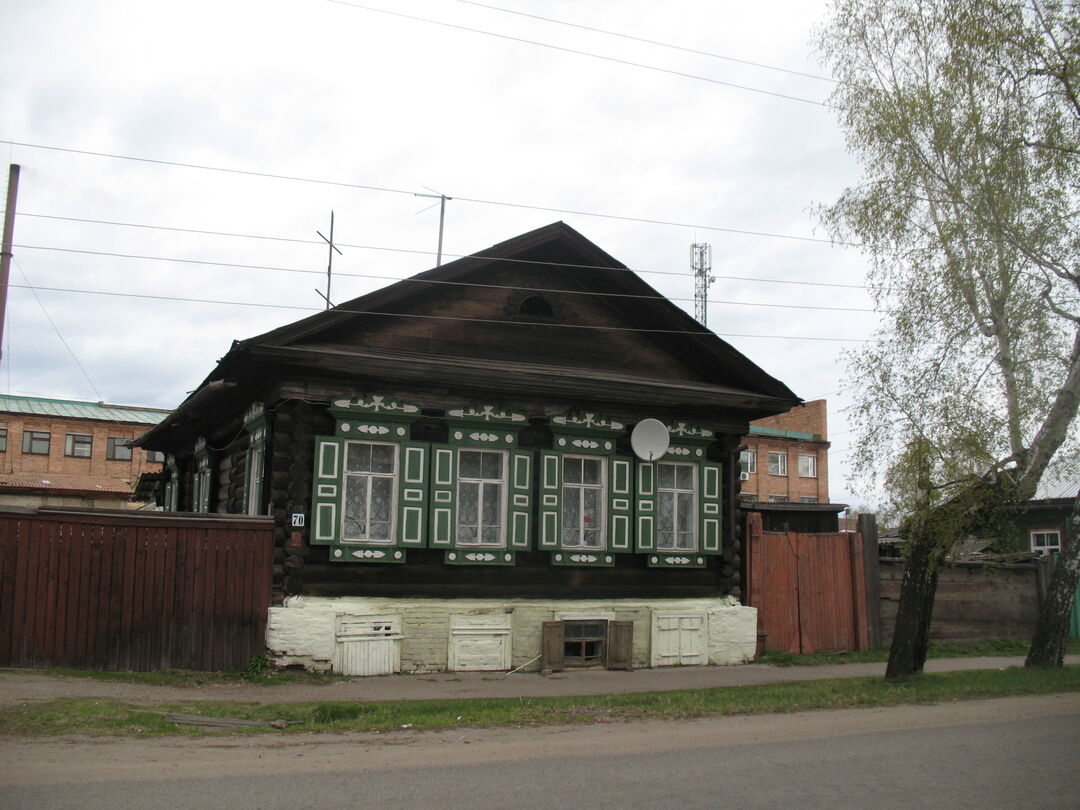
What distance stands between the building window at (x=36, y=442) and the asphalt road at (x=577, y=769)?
186ft

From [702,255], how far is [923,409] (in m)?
31.9

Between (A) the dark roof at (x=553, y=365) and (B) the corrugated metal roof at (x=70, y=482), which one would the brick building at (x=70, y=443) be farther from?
(A) the dark roof at (x=553, y=365)

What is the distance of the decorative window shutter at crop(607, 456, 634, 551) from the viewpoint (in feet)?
53.4

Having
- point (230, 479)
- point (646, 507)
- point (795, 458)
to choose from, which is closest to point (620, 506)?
point (646, 507)

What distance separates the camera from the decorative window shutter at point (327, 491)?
46.0 ft

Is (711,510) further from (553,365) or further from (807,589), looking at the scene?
(553,365)

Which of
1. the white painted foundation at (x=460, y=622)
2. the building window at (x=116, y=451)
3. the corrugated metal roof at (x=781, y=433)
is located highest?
the corrugated metal roof at (x=781, y=433)

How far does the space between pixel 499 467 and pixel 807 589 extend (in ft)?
21.1

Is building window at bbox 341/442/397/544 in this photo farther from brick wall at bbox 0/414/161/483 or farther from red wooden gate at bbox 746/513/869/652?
brick wall at bbox 0/414/161/483

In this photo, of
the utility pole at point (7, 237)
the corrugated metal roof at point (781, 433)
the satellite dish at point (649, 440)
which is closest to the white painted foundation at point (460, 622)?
the satellite dish at point (649, 440)

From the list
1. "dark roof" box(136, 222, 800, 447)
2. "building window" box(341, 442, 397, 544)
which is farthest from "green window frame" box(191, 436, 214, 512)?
"building window" box(341, 442, 397, 544)

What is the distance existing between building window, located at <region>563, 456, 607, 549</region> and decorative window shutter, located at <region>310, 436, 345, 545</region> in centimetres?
380

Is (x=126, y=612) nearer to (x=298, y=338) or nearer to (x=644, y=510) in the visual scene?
(x=298, y=338)

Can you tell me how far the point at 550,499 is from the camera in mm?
15773
